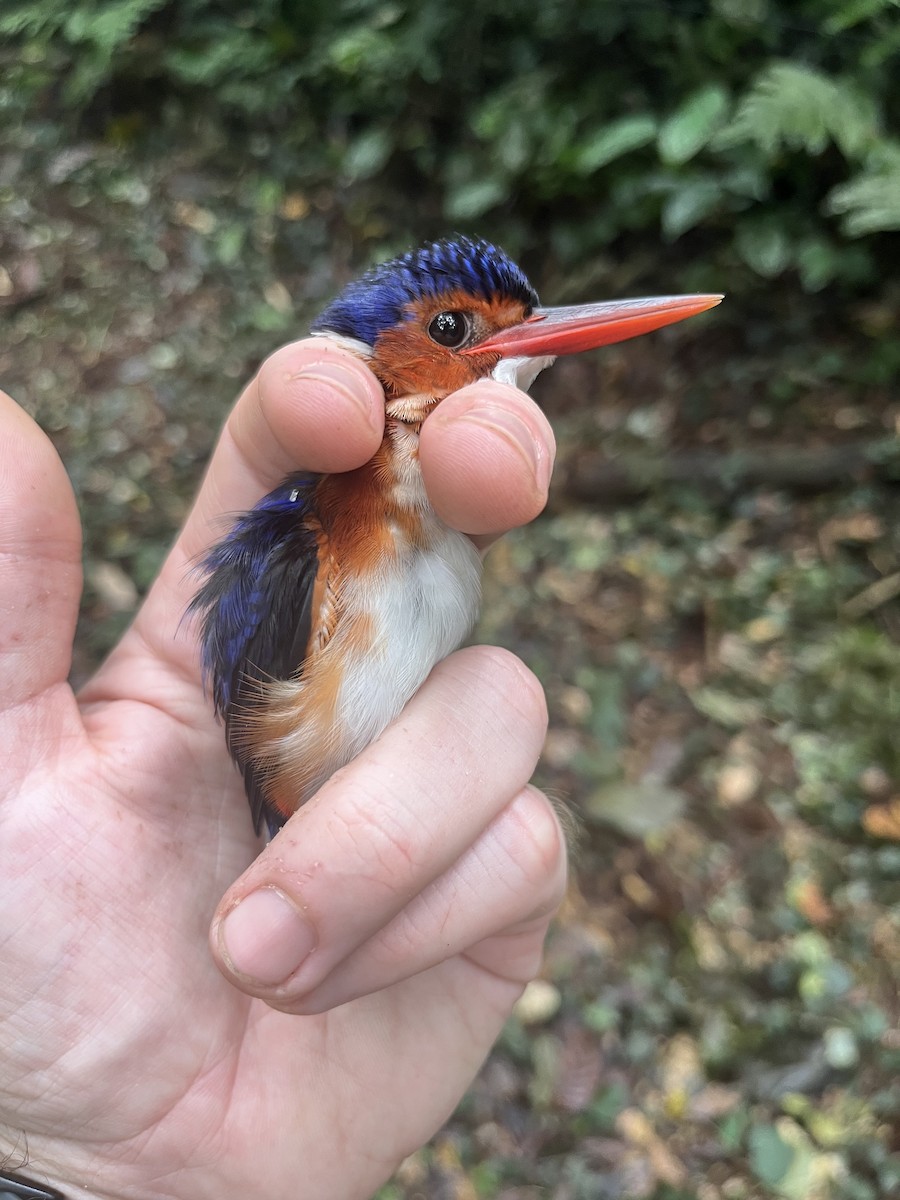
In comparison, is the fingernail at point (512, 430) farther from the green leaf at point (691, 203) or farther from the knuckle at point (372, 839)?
the green leaf at point (691, 203)

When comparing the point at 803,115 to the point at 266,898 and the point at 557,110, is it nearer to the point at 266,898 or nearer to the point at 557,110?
the point at 557,110

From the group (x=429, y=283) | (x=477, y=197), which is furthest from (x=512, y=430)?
(x=477, y=197)

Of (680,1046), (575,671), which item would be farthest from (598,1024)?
(575,671)

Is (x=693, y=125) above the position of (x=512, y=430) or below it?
below

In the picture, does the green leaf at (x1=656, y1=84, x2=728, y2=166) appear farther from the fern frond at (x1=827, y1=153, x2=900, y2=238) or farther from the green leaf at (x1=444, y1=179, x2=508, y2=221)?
the green leaf at (x1=444, y1=179, x2=508, y2=221)

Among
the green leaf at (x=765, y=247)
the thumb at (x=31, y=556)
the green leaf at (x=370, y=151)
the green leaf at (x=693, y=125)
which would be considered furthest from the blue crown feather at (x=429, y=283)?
the green leaf at (x=370, y=151)

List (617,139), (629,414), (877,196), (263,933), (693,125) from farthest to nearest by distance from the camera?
(629,414) < (617,139) < (693,125) < (877,196) < (263,933)
